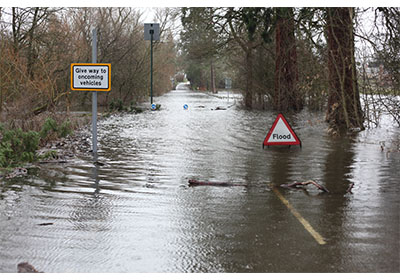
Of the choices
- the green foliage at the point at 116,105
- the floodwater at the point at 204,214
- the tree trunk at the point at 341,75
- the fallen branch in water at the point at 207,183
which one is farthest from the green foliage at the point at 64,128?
the green foliage at the point at 116,105

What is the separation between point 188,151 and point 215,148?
0.99 meters

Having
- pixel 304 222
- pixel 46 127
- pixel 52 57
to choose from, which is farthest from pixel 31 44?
pixel 304 222

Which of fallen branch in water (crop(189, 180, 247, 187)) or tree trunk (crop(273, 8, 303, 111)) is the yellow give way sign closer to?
fallen branch in water (crop(189, 180, 247, 187))

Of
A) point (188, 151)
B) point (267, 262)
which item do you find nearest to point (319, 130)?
point (188, 151)

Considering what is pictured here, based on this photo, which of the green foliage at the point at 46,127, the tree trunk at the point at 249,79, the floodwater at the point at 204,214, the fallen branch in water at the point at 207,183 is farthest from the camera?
the tree trunk at the point at 249,79

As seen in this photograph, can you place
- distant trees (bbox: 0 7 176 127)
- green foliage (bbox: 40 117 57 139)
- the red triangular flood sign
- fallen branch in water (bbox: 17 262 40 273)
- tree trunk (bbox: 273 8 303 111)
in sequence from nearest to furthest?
fallen branch in water (bbox: 17 262 40 273) → green foliage (bbox: 40 117 57 139) → the red triangular flood sign → distant trees (bbox: 0 7 176 127) → tree trunk (bbox: 273 8 303 111)

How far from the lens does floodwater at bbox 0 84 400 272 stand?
555cm

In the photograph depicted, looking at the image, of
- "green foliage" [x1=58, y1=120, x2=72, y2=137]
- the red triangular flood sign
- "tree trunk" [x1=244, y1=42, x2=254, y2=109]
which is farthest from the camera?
"tree trunk" [x1=244, y1=42, x2=254, y2=109]

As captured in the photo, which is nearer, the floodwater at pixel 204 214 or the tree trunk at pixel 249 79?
the floodwater at pixel 204 214

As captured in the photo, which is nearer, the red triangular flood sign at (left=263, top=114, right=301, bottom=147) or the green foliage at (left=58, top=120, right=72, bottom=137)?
the red triangular flood sign at (left=263, top=114, right=301, bottom=147)

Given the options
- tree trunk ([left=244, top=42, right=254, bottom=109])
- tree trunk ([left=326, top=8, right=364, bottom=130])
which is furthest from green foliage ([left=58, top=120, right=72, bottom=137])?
tree trunk ([left=244, top=42, right=254, bottom=109])

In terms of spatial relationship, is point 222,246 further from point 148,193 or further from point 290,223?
point 148,193

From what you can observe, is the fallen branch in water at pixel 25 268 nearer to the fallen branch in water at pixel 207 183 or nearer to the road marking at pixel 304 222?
the road marking at pixel 304 222

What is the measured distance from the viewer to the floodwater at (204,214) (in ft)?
18.2
